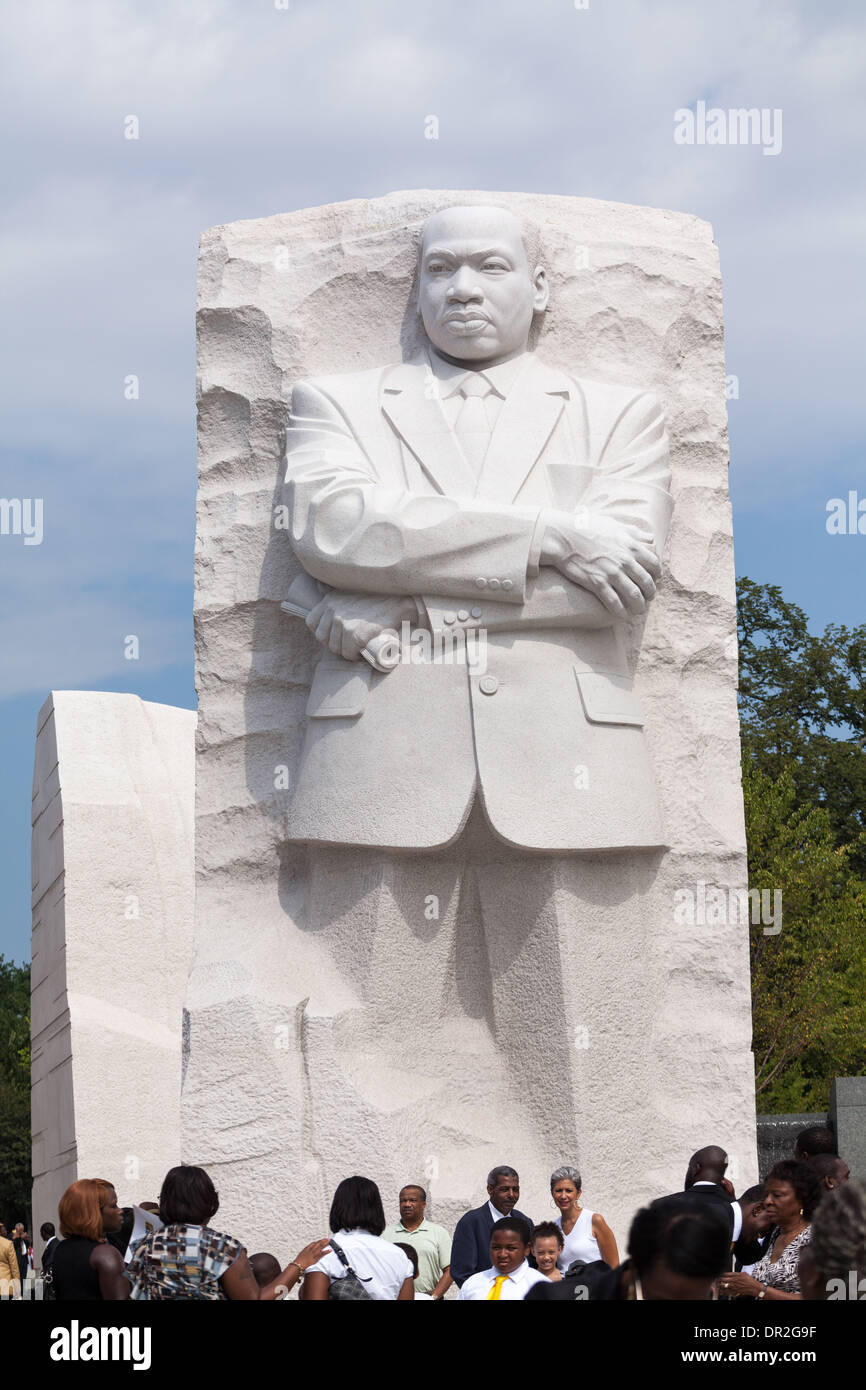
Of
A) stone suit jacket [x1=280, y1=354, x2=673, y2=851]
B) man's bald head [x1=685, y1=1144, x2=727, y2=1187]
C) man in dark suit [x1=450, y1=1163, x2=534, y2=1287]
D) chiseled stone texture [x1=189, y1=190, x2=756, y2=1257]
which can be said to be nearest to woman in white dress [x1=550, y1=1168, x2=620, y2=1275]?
man in dark suit [x1=450, y1=1163, x2=534, y2=1287]

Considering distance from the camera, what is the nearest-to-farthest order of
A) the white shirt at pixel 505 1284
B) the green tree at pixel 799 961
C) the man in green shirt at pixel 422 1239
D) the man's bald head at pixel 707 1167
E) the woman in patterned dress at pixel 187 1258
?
the woman in patterned dress at pixel 187 1258, the white shirt at pixel 505 1284, the man's bald head at pixel 707 1167, the man in green shirt at pixel 422 1239, the green tree at pixel 799 961

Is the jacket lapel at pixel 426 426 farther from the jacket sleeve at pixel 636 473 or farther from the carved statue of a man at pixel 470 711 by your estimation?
the jacket sleeve at pixel 636 473

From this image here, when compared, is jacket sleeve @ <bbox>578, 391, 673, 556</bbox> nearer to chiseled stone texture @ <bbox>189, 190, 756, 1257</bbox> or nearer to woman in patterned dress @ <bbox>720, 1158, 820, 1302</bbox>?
chiseled stone texture @ <bbox>189, 190, 756, 1257</bbox>

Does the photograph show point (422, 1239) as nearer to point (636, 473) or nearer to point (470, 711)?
point (470, 711)

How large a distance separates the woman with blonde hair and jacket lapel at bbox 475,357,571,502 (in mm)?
3194

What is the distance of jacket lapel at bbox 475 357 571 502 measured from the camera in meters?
6.93

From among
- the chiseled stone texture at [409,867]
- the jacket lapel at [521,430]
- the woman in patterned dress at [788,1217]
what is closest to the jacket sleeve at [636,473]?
the jacket lapel at [521,430]

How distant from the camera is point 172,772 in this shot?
604 inches

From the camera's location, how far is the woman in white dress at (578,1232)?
5621mm

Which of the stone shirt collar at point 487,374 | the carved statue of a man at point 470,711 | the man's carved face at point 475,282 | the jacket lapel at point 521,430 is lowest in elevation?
the carved statue of a man at point 470,711

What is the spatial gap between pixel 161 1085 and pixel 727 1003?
24.2 ft
